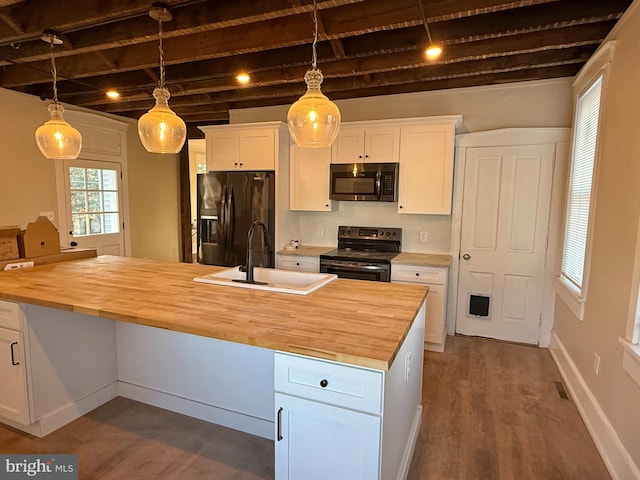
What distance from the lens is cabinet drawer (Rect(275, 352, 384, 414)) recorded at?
1.30 metres

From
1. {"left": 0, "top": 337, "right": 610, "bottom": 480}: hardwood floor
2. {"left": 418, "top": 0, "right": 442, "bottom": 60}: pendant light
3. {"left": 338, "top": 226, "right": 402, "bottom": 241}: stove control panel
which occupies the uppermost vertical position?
{"left": 418, "top": 0, "right": 442, "bottom": 60}: pendant light

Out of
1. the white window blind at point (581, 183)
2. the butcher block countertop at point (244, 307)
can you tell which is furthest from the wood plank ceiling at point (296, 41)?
the butcher block countertop at point (244, 307)

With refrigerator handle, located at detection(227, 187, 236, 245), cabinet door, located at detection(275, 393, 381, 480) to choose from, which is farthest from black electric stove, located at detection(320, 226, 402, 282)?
cabinet door, located at detection(275, 393, 381, 480)

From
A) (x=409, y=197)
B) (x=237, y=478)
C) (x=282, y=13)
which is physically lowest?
(x=237, y=478)

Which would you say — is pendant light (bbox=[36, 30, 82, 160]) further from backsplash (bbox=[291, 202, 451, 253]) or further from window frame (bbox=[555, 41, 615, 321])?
window frame (bbox=[555, 41, 615, 321])

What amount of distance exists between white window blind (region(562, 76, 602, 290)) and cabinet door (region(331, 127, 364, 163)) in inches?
75.1

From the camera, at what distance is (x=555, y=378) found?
308 centimetres

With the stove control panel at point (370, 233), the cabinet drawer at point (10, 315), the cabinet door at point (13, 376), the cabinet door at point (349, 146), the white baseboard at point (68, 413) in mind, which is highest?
the cabinet door at point (349, 146)

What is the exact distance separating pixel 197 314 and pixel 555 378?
2.97 metres

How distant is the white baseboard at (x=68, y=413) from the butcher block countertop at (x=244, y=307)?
2.69ft

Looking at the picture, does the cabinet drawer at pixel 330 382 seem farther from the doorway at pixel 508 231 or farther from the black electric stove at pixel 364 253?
the doorway at pixel 508 231

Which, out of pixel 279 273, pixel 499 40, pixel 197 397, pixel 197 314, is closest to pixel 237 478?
pixel 197 397

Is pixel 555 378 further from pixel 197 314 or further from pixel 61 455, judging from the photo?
pixel 61 455

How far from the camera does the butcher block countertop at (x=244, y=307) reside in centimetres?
139
